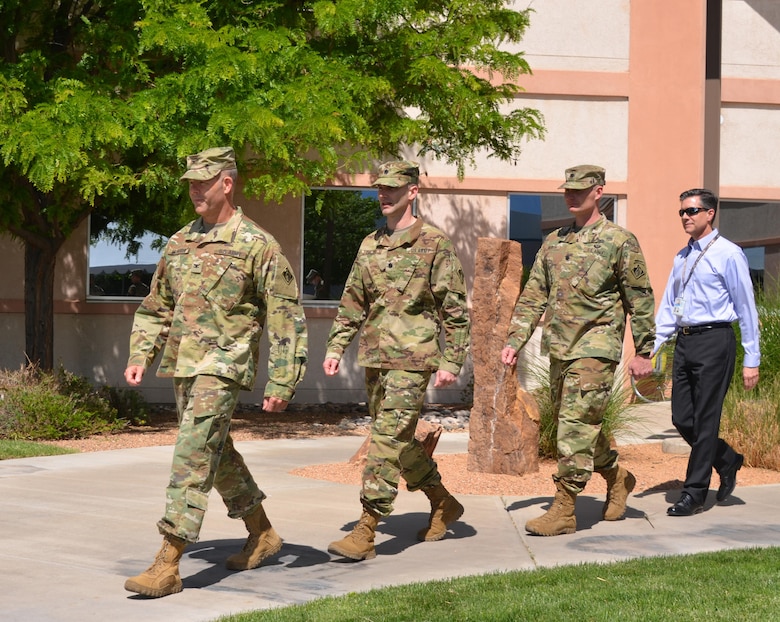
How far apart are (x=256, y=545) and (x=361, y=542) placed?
0.57 meters

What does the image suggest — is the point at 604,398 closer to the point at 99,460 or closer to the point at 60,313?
the point at 99,460

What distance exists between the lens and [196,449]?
5.56 metres

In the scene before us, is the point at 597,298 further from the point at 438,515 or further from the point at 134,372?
the point at 134,372

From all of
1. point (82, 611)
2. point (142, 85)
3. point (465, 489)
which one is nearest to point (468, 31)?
point (142, 85)

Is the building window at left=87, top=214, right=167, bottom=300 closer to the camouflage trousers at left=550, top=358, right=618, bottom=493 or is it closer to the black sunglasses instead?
the black sunglasses

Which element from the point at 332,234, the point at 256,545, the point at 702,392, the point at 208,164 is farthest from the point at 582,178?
the point at 332,234

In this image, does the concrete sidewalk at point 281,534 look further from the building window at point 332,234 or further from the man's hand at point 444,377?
the building window at point 332,234

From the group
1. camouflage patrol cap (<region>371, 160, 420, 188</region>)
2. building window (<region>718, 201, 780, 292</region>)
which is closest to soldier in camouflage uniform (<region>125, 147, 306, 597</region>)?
camouflage patrol cap (<region>371, 160, 420, 188</region>)

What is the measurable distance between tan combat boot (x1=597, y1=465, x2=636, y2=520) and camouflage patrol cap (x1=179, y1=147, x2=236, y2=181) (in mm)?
3249

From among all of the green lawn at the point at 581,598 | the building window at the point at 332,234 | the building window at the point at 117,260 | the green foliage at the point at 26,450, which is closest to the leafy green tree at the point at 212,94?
the building window at the point at 117,260

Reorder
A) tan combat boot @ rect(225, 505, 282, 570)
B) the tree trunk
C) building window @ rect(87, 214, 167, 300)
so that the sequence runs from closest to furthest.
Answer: tan combat boot @ rect(225, 505, 282, 570)
the tree trunk
building window @ rect(87, 214, 167, 300)

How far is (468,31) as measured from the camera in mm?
12773

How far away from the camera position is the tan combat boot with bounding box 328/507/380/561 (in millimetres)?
6285

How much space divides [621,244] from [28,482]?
16.0 feet
